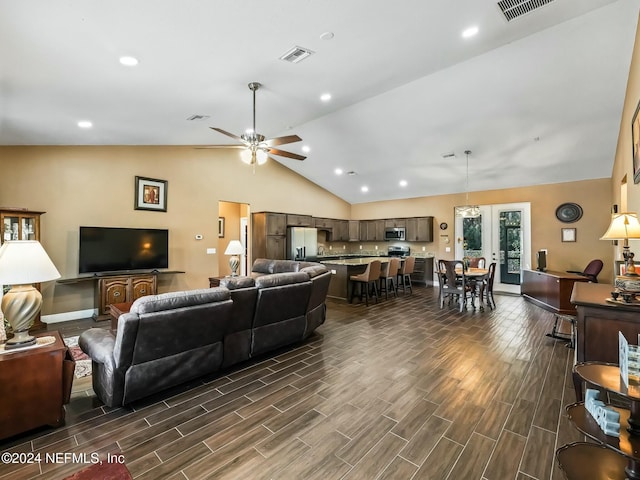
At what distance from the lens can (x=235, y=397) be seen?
272cm

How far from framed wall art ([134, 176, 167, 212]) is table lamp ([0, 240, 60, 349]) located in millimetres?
4183

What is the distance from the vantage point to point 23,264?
86.4 inches

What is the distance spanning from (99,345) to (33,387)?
0.47 m

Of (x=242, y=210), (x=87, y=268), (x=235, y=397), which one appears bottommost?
(x=235, y=397)

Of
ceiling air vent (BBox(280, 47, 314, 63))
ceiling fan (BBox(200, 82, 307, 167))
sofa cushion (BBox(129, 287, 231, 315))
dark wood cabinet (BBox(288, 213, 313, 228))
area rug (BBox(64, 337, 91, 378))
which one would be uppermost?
ceiling air vent (BBox(280, 47, 314, 63))

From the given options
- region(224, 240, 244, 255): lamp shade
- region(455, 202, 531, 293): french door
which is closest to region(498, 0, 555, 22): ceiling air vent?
region(224, 240, 244, 255): lamp shade

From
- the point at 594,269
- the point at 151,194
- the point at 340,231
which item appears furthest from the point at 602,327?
the point at 340,231

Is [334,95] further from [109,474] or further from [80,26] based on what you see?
[109,474]

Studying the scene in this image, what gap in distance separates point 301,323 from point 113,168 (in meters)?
4.92

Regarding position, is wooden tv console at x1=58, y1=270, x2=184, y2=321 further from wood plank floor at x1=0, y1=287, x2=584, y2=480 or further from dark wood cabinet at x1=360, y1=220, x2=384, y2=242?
dark wood cabinet at x1=360, y1=220, x2=384, y2=242

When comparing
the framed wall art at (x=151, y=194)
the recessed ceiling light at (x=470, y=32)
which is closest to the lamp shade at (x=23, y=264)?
the framed wall art at (x=151, y=194)

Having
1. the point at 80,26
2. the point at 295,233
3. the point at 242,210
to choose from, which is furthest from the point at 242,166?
the point at 80,26

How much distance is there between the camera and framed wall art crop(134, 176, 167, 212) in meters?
6.15

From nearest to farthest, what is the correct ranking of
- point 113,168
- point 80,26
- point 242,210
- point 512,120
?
point 80,26, point 512,120, point 113,168, point 242,210
